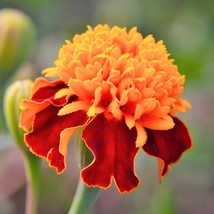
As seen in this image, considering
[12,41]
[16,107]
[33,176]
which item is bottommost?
[33,176]

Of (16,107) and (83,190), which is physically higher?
(16,107)

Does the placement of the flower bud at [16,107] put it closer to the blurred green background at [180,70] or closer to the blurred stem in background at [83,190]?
the blurred stem in background at [83,190]

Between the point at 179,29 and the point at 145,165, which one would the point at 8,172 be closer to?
the point at 145,165

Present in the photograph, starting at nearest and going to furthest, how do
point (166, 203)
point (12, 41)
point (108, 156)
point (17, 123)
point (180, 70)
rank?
point (108, 156), point (17, 123), point (166, 203), point (12, 41), point (180, 70)

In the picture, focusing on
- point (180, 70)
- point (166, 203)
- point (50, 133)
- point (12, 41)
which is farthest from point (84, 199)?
point (180, 70)

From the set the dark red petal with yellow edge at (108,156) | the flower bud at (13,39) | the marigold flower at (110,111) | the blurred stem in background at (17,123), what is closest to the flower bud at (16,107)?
the blurred stem in background at (17,123)

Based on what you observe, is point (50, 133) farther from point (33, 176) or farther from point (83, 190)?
point (33, 176)

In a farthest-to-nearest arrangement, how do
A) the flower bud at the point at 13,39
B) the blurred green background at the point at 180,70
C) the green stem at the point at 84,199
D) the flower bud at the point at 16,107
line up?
the blurred green background at the point at 180,70
the flower bud at the point at 13,39
the flower bud at the point at 16,107
the green stem at the point at 84,199
